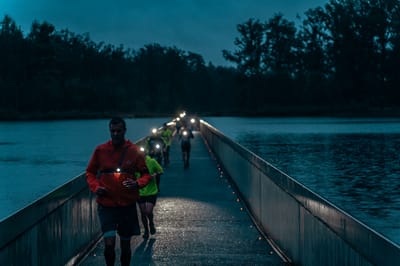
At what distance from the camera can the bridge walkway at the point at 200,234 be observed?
35.6 ft

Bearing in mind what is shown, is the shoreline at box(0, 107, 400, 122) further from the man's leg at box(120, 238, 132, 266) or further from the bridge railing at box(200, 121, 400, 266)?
the man's leg at box(120, 238, 132, 266)

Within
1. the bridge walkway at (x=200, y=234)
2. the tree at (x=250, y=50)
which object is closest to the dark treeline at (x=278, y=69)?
the tree at (x=250, y=50)

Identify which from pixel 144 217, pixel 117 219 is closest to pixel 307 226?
pixel 117 219

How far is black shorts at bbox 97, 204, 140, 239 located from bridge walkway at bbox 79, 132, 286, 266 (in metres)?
2.09

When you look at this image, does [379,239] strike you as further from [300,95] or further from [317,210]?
[300,95]

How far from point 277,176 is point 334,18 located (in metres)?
136

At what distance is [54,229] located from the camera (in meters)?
9.34

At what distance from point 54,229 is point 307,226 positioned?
283 centimetres

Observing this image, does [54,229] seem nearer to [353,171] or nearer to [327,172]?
[327,172]

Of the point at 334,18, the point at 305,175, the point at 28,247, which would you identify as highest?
the point at 334,18

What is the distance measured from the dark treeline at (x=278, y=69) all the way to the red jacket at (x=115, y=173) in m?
130

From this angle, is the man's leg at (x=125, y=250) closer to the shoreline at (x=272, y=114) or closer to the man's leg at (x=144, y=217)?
the man's leg at (x=144, y=217)

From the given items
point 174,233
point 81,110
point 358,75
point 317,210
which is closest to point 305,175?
point 174,233

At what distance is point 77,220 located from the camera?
1095cm
